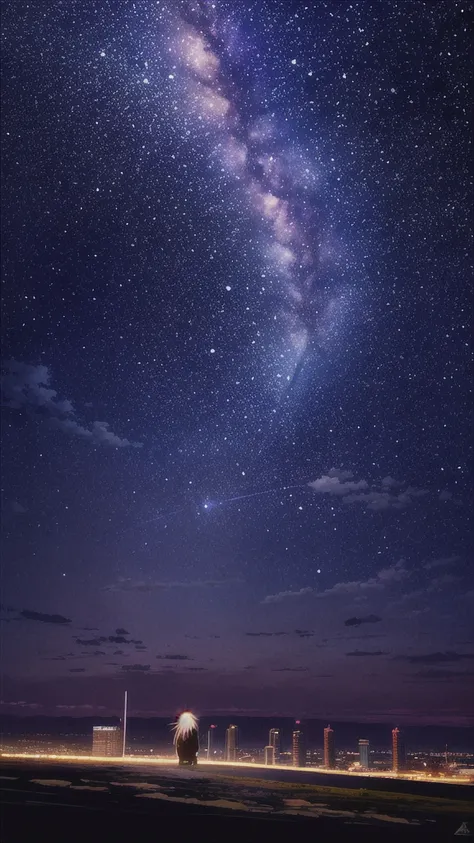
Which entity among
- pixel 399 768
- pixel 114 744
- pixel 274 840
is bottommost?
pixel 399 768

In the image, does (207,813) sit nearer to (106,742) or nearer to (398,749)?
(106,742)

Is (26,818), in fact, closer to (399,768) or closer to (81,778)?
(81,778)

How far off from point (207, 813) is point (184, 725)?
94.7 inches

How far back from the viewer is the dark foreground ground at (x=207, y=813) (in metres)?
7.88

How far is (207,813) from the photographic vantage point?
9609mm

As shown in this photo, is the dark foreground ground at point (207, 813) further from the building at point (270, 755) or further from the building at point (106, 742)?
the building at point (270, 755)

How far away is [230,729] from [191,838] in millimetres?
141631

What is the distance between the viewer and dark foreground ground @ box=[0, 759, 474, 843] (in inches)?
310

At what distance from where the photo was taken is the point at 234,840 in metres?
7.68

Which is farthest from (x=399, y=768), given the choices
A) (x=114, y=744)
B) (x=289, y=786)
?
(x=289, y=786)

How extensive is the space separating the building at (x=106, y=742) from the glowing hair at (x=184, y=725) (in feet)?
231

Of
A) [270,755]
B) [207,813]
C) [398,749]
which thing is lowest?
[270,755]

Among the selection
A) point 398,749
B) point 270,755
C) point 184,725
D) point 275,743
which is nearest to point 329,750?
point 398,749

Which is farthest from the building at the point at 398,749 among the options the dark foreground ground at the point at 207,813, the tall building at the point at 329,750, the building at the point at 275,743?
the dark foreground ground at the point at 207,813
